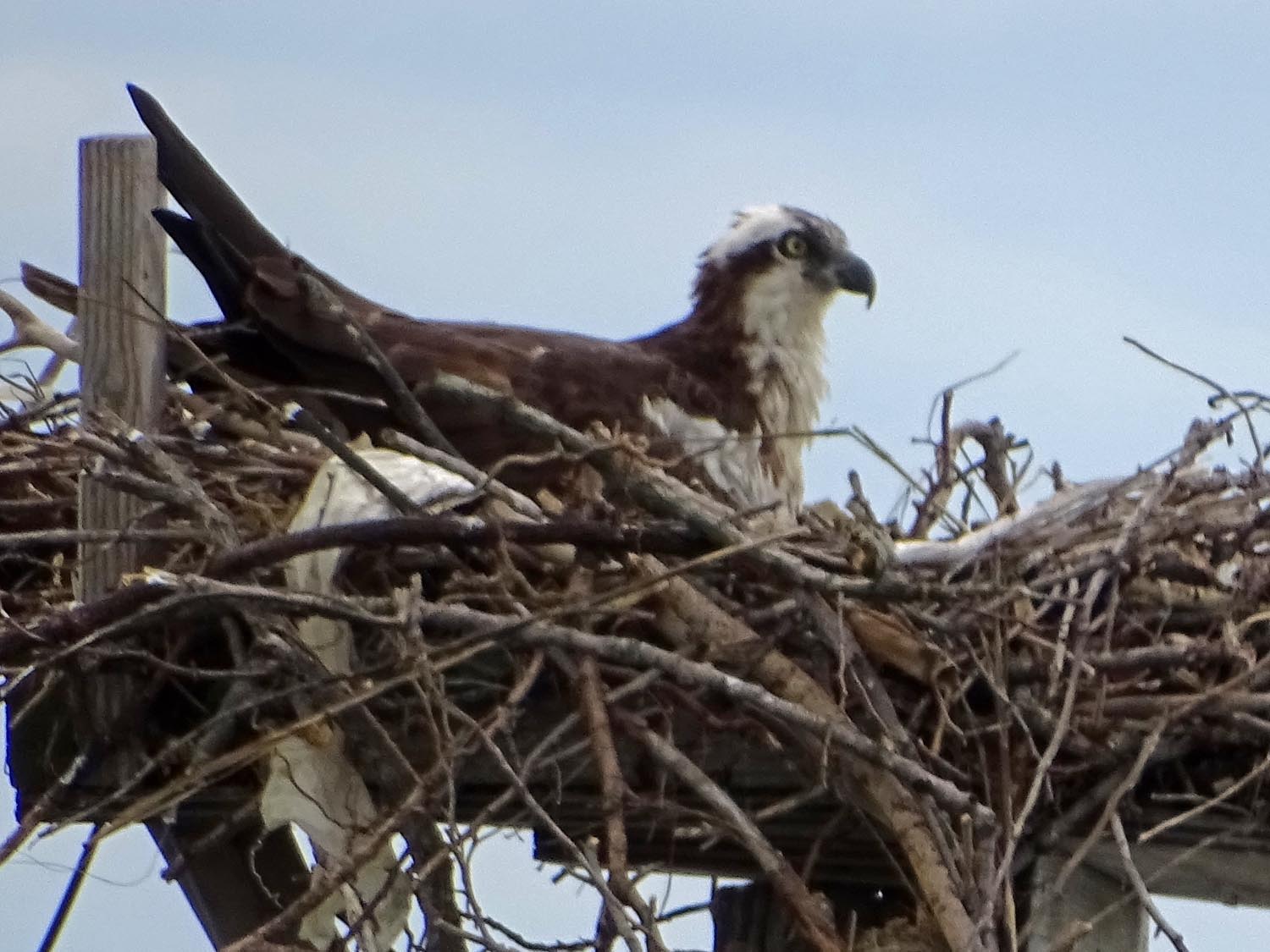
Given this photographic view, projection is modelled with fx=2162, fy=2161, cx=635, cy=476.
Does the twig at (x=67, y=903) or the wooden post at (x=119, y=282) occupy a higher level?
the wooden post at (x=119, y=282)

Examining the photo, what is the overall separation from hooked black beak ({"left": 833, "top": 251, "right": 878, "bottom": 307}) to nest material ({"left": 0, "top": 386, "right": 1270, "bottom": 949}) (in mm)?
1601

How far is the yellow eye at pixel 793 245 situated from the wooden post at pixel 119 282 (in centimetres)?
201

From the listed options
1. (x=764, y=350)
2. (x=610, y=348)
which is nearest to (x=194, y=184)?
(x=610, y=348)

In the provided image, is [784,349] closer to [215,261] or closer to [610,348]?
[610,348]

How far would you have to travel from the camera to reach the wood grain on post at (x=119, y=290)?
3961mm

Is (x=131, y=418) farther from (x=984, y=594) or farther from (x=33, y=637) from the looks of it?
(x=984, y=594)

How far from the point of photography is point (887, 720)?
3336 millimetres

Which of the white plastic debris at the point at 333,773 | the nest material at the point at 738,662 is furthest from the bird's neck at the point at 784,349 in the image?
the white plastic debris at the point at 333,773

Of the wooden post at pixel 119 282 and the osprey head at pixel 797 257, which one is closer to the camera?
the wooden post at pixel 119 282

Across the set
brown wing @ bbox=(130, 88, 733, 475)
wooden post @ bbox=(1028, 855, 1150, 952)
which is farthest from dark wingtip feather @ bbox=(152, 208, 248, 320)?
wooden post @ bbox=(1028, 855, 1150, 952)

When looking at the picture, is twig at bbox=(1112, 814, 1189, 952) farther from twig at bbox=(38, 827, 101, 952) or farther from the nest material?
twig at bbox=(38, 827, 101, 952)

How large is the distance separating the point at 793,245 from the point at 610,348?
0.80m

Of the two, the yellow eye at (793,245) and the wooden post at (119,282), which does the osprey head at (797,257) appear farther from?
the wooden post at (119,282)

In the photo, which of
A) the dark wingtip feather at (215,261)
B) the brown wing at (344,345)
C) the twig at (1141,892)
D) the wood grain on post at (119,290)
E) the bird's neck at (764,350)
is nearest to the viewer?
the twig at (1141,892)
